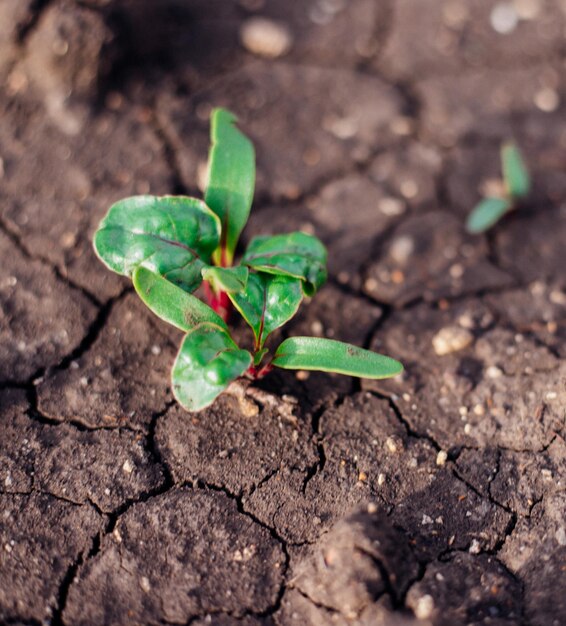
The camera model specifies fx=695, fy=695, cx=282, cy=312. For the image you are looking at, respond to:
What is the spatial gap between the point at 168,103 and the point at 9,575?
1.82 meters

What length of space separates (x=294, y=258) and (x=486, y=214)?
0.98m

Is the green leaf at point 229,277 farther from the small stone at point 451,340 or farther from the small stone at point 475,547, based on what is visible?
the small stone at point 475,547

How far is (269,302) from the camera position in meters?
1.88

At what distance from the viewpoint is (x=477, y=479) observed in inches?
76.0

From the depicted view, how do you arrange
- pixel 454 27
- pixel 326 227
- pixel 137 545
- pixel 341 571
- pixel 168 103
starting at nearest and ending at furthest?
pixel 341 571, pixel 137 545, pixel 326 227, pixel 168 103, pixel 454 27

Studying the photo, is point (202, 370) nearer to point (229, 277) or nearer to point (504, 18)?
point (229, 277)

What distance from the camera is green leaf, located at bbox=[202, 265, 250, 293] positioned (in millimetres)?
1722

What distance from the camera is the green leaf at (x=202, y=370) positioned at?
1.67 meters

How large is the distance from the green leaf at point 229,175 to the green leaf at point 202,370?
447 mm

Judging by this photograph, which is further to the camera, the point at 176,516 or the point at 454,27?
the point at 454,27

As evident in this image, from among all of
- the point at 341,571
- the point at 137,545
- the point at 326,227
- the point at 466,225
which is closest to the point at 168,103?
the point at 326,227

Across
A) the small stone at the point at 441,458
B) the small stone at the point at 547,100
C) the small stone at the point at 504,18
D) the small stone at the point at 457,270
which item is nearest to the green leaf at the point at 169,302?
the small stone at the point at 441,458

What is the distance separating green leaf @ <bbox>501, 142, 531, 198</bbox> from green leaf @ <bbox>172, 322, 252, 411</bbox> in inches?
54.8

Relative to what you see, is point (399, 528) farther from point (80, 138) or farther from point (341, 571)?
point (80, 138)
